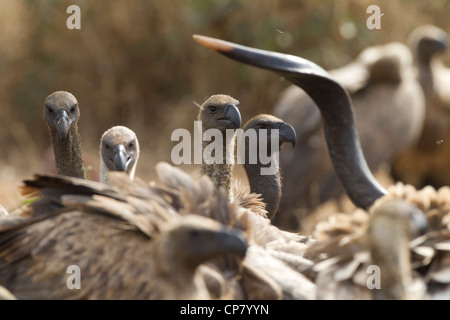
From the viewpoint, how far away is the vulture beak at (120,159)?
13.0ft

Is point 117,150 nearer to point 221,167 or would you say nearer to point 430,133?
point 221,167

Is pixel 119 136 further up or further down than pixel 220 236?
further up

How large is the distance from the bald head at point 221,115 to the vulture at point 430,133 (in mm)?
5741

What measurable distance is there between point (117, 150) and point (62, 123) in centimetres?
33

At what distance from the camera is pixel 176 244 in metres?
2.44

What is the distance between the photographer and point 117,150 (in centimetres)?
406

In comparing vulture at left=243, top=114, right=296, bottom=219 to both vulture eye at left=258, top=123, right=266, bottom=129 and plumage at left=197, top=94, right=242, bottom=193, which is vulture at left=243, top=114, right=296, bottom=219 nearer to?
vulture eye at left=258, top=123, right=266, bottom=129

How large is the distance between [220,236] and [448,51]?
9.79 m

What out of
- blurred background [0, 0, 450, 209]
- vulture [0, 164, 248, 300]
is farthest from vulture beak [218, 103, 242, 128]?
blurred background [0, 0, 450, 209]

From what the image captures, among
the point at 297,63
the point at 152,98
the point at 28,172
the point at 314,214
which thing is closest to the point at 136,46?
the point at 152,98

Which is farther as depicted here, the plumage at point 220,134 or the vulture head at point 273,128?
the vulture head at point 273,128

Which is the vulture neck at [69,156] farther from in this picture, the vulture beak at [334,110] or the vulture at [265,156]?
the vulture beak at [334,110]

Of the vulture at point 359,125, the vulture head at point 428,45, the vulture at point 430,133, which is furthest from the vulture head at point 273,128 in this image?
the vulture head at point 428,45
